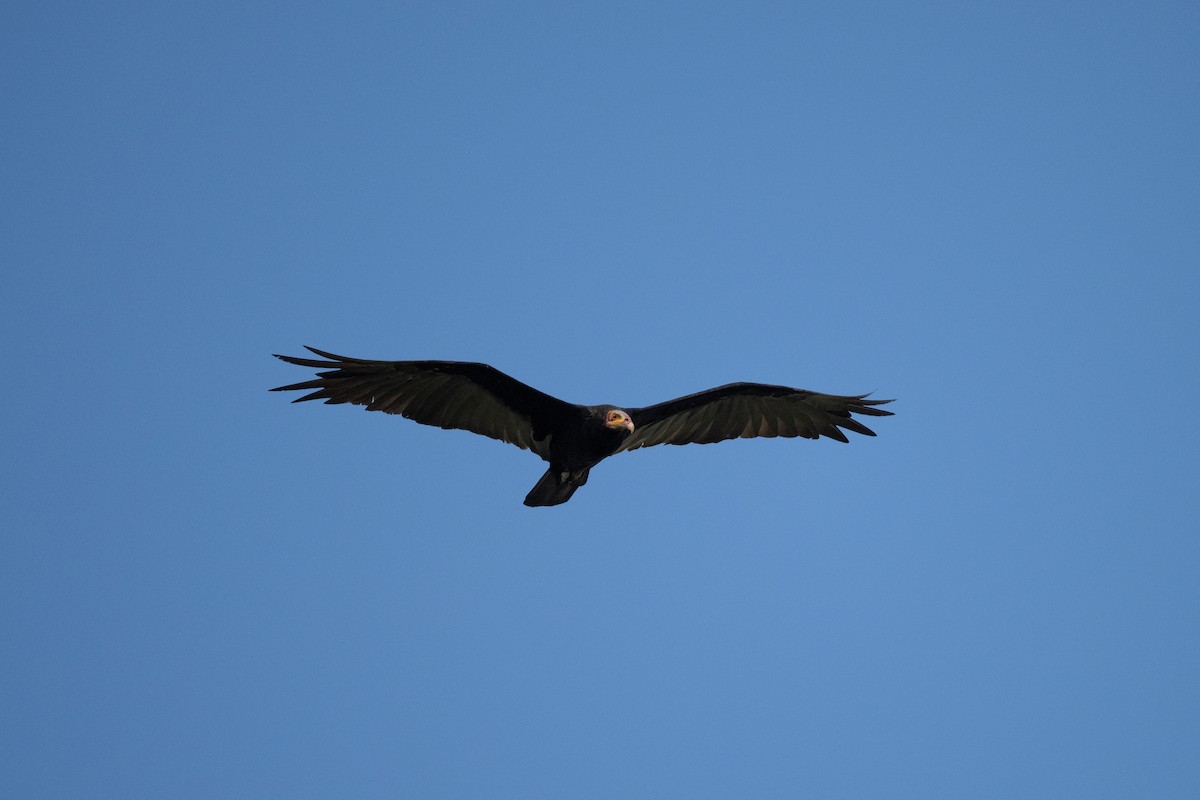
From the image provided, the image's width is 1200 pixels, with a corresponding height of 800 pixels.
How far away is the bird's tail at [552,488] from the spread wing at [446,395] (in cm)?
41

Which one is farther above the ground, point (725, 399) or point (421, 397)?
point (725, 399)

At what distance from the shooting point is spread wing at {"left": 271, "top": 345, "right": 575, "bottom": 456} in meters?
13.6

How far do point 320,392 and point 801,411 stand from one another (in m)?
7.03

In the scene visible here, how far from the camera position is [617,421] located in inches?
565

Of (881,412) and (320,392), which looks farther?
(881,412)

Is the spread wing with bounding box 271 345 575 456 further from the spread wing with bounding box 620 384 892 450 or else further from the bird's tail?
the spread wing with bounding box 620 384 892 450

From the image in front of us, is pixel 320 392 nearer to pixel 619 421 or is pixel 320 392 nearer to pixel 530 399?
pixel 530 399

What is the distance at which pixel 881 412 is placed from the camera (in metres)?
16.4

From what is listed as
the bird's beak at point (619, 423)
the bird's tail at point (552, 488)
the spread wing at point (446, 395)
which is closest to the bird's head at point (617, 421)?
the bird's beak at point (619, 423)

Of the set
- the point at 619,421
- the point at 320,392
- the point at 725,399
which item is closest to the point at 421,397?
the point at 320,392

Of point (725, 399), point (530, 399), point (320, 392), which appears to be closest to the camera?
point (320, 392)

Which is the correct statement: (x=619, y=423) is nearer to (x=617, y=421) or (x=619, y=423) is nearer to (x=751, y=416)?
(x=617, y=421)

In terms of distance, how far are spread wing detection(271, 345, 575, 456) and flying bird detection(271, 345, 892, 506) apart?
0.01 metres

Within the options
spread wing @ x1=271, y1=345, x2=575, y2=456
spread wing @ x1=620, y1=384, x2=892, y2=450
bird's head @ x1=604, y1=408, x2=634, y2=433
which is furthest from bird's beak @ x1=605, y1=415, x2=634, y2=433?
spread wing @ x1=620, y1=384, x2=892, y2=450
